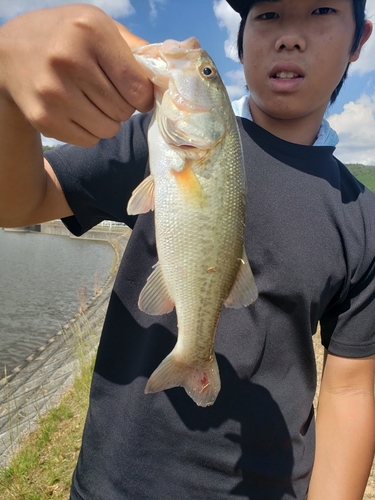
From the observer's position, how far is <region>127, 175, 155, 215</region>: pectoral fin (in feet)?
5.38

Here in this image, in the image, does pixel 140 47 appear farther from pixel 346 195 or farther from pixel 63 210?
pixel 346 195

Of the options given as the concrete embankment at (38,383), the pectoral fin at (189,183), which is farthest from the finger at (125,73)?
the concrete embankment at (38,383)

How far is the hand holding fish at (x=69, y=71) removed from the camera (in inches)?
47.7

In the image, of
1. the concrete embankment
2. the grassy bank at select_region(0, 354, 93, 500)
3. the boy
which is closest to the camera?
the boy

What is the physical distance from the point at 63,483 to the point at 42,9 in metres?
4.19

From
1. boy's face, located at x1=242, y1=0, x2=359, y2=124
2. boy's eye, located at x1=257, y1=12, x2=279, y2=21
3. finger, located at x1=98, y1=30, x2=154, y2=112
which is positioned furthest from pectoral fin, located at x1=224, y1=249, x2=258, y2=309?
boy's eye, located at x1=257, y1=12, x2=279, y2=21

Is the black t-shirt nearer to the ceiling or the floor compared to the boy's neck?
nearer to the floor

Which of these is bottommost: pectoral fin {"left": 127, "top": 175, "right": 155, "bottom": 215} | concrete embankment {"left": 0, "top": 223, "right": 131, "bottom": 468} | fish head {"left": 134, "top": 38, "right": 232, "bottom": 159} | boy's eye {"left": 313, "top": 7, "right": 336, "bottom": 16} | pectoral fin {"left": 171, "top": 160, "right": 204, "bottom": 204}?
concrete embankment {"left": 0, "top": 223, "right": 131, "bottom": 468}

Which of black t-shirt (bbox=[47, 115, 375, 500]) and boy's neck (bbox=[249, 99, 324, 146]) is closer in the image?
black t-shirt (bbox=[47, 115, 375, 500])

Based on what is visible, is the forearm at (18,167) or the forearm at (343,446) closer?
the forearm at (18,167)

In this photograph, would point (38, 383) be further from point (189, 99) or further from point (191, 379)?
point (189, 99)

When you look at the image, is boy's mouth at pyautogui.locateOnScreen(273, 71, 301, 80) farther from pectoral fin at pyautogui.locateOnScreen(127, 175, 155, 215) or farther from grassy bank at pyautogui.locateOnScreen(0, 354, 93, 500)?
grassy bank at pyautogui.locateOnScreen(0, 354, 93, 500)

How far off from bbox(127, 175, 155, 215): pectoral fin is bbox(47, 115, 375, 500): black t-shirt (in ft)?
1.34

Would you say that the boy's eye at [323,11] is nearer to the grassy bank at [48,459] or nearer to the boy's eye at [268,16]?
the boy's eye at [268,16]
